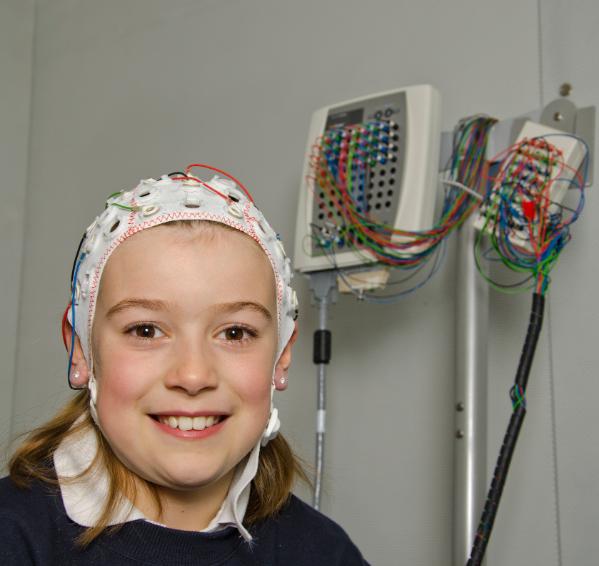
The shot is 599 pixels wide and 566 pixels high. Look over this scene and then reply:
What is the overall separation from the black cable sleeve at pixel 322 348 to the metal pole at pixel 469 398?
274 millimetres

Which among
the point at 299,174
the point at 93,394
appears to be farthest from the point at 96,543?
the point at 299,174

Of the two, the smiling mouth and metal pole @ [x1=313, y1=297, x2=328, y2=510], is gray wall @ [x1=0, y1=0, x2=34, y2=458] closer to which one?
metal pole @ [x1=313, y1=297, x2=328, y2=510]

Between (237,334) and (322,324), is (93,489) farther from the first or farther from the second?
(322,324)

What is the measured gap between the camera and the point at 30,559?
959 mm

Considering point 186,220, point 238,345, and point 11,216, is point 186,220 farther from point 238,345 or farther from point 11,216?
point 11,216

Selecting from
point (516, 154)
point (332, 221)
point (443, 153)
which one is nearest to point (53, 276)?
point (332, 221)

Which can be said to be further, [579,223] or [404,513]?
[404,513]

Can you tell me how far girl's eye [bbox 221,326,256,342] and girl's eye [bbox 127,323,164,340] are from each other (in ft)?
0.28

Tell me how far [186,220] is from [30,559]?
46cm

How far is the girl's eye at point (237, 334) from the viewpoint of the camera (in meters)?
1.01

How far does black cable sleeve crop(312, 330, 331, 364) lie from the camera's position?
1636mm

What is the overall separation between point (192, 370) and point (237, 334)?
0.35 ft

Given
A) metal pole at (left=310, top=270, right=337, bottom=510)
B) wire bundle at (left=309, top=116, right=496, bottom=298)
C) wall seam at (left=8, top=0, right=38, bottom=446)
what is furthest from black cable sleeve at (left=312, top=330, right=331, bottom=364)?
wall seam at (left=8, top=0, right=38, bottom=446)

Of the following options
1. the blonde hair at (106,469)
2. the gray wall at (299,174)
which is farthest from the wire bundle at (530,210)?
the blonde hair at (106,469)
